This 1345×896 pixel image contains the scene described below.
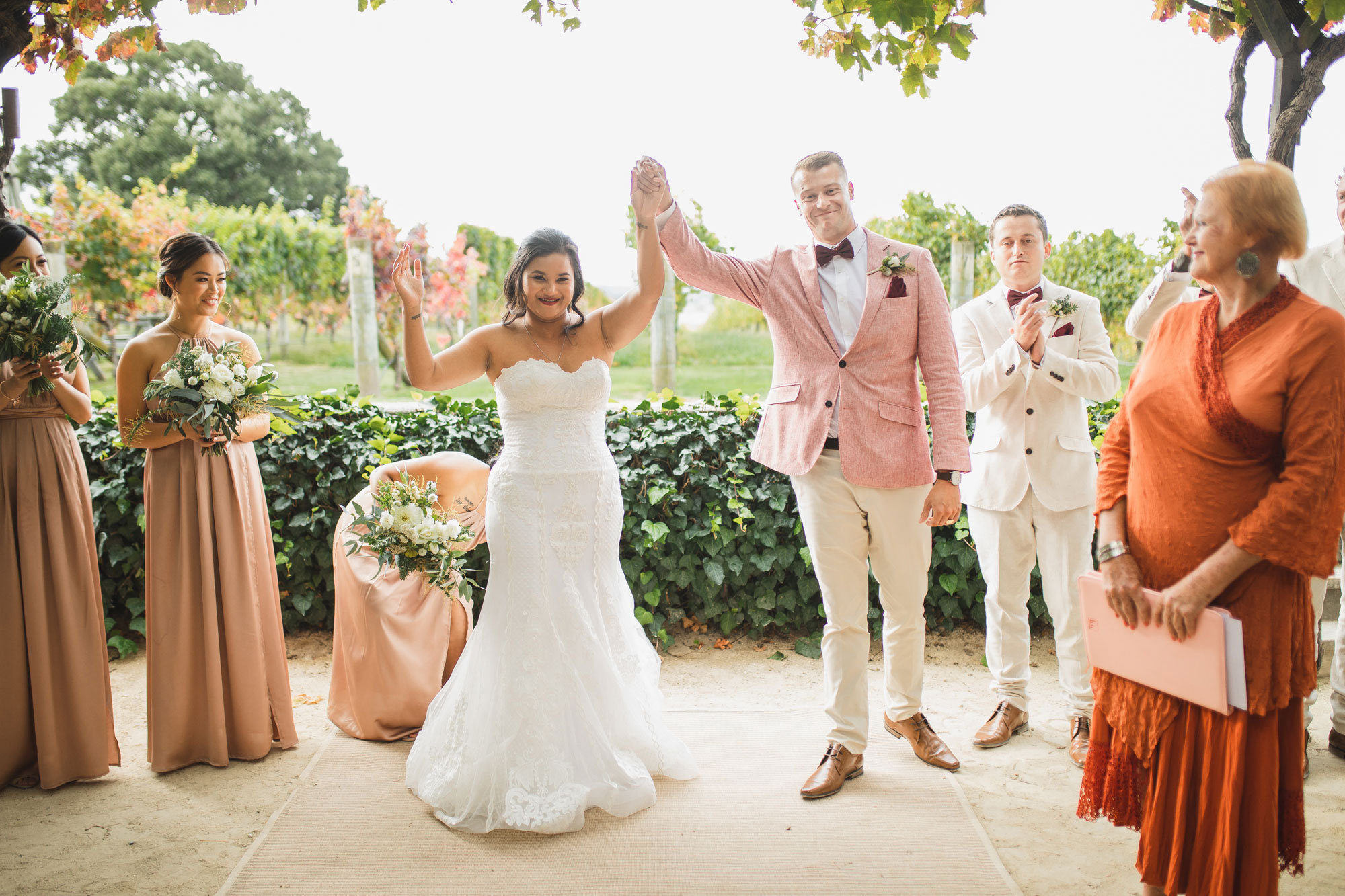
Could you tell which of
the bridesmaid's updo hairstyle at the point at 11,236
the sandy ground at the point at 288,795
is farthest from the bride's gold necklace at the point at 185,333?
the sandy ground at the point at 288,795

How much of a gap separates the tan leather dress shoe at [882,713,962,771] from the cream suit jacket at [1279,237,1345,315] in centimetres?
227

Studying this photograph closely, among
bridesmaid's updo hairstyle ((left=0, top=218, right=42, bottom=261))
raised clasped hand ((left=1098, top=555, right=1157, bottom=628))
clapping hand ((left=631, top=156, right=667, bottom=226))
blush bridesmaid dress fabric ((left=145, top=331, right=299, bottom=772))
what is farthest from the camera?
blush bridesmaid dress fabric ((left=145, top=331, right=299, bottom=772))

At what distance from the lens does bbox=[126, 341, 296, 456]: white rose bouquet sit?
3230 mm

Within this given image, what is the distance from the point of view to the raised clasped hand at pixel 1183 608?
6.83 feet

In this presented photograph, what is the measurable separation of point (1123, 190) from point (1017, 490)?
17.7ft

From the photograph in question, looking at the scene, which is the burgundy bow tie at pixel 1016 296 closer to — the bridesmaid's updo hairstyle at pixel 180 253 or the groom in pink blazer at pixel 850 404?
the groom in pink blazer at pixel 850 404

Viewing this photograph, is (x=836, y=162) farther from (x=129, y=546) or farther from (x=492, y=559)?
(x=129, y=546)

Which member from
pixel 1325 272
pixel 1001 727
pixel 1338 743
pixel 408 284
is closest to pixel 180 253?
pixel 408 284

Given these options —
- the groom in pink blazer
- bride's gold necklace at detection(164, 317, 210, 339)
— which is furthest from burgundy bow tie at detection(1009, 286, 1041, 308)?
bride's gold necklace at detection(164, 317, 210, 339)

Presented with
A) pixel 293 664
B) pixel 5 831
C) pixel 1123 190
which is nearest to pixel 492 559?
pixel 5 831

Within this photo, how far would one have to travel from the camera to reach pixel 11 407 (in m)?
3.32

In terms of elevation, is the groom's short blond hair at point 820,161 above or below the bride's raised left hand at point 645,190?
above

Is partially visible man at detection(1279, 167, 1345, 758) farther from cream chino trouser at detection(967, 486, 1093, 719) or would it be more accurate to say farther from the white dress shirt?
the white dress shirt

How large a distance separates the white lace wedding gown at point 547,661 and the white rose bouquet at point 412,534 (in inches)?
10.6
